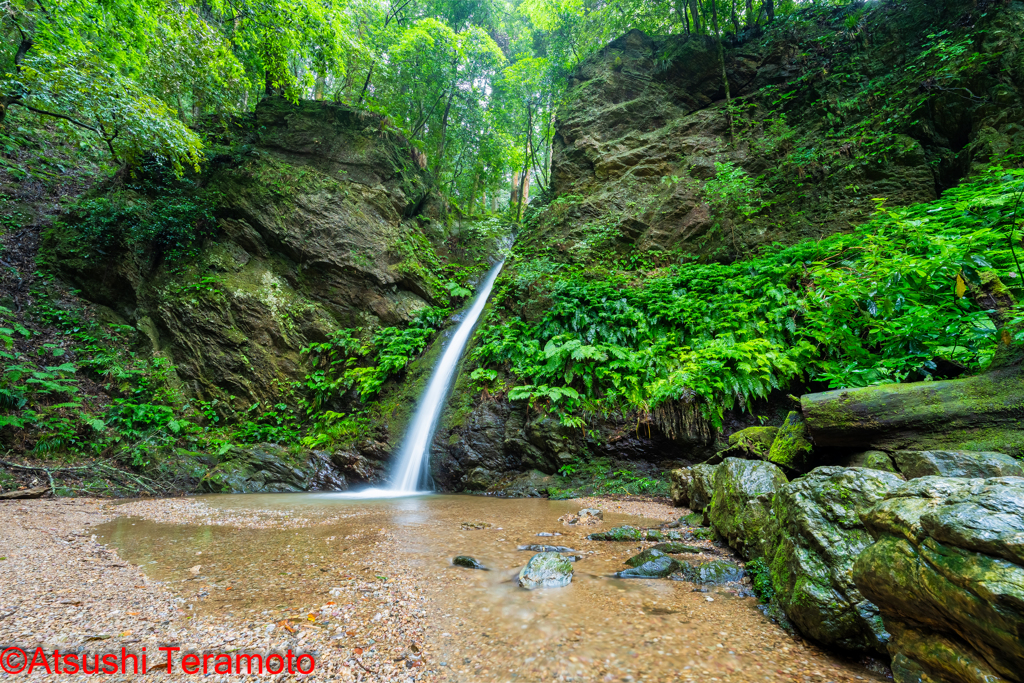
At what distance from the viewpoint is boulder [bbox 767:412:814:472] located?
4.36 meters

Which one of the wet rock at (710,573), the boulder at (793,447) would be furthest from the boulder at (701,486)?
the wet rock at (710,573)

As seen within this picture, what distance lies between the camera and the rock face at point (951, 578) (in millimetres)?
1338

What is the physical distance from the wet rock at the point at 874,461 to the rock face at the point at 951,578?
6.94 ft

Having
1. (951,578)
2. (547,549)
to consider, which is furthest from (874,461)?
(547,549)

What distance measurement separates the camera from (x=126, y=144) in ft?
27.8

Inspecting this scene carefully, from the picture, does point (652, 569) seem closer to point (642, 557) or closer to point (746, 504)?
point (642, 557)

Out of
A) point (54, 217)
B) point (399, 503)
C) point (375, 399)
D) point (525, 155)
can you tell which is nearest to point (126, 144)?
point (54, 217)

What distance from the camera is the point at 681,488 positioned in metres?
5.33

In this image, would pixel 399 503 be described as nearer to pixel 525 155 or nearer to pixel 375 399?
pixel 375 399

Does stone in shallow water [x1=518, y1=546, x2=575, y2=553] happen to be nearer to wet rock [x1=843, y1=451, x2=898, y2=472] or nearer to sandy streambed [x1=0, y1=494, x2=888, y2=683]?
sandy streambed [x1=0, y1=494, x2=888, y2=683]

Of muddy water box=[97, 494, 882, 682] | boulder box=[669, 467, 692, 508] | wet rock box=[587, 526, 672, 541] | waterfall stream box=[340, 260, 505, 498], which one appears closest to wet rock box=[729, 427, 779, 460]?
boulder box=[669, 467, 692, 508]

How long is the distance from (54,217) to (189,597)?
14.4 metres

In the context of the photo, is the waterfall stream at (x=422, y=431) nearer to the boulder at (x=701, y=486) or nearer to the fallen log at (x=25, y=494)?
the fallen log at (x=25, y=494)

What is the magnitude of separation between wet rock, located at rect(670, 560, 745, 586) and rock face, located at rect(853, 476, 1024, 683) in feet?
3.91
